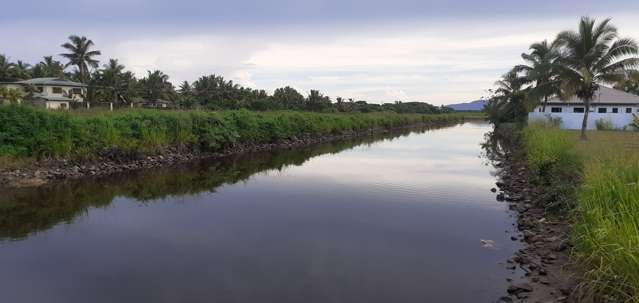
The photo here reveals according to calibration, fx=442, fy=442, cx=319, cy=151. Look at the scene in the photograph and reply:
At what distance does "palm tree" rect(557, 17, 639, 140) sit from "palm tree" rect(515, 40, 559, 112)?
3.17ft

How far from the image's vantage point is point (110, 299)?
6.37 m

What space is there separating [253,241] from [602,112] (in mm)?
35074

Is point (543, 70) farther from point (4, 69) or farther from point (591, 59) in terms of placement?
point (4, 69)

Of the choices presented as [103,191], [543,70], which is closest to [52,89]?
[103,191]

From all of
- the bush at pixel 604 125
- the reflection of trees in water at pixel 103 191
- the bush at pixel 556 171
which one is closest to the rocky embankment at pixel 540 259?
the bush at pixel 556 171

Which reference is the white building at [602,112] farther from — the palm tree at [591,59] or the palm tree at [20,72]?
the palm tree at [20,72]

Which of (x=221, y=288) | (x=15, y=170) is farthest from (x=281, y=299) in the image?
(x=15, y=170)

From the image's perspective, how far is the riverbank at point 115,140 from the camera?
15.1 metres

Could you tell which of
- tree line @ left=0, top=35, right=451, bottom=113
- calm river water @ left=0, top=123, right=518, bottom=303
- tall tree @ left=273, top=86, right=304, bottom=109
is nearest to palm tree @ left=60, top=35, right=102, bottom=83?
tree line @ left=0, top=35, right=451, bottom=113

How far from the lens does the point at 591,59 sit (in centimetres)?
2345

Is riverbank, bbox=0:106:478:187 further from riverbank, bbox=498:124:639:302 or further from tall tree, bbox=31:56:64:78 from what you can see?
tall tree, bbox=31:56:64:78

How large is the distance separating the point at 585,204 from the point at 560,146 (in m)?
7.74

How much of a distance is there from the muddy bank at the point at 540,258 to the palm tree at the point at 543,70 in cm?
1682

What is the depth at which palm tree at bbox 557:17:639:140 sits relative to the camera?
22844 millimetres
